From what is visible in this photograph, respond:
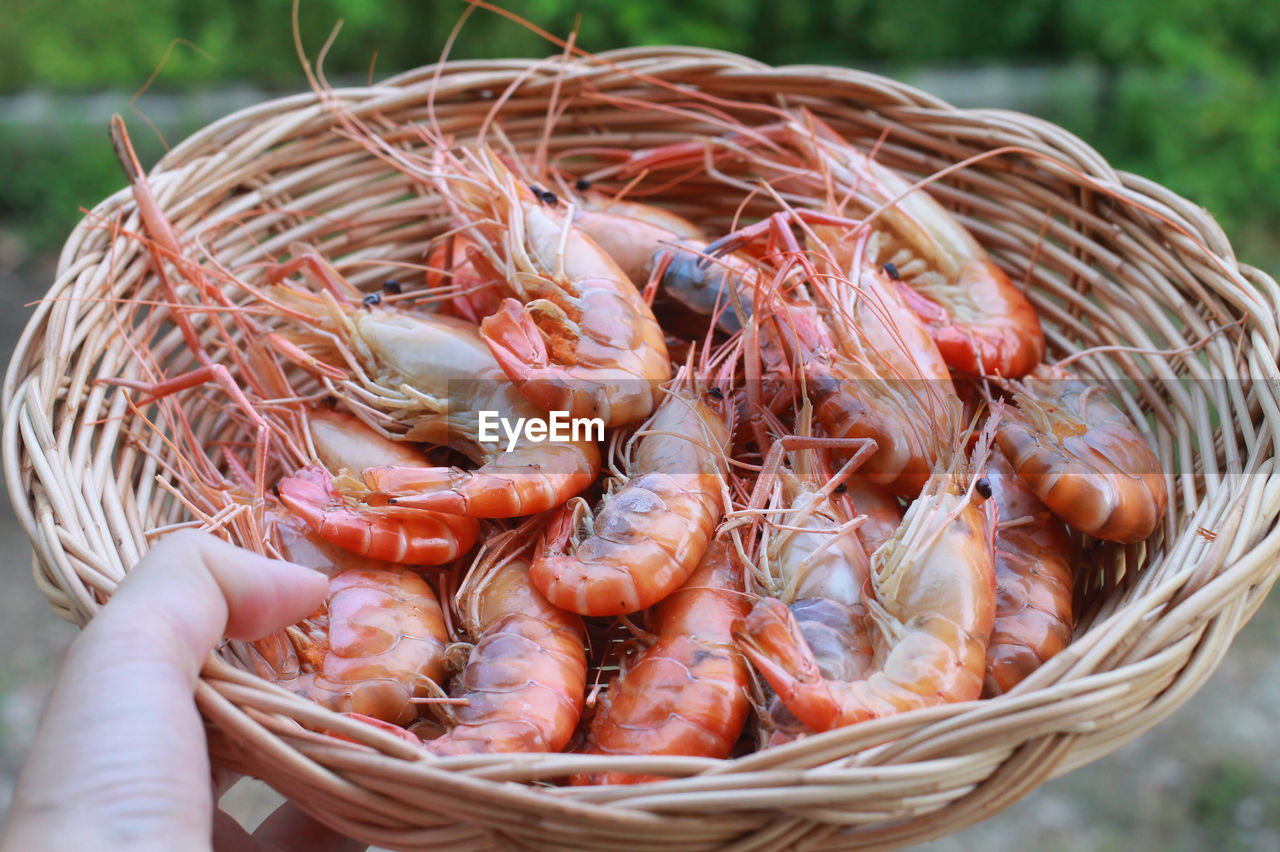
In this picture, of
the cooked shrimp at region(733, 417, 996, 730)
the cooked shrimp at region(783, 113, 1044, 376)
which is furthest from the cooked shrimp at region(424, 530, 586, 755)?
the cooked shrimp at region(783, 113, 1044, 376)

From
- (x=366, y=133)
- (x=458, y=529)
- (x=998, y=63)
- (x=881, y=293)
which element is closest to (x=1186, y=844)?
(x=881, y=293)

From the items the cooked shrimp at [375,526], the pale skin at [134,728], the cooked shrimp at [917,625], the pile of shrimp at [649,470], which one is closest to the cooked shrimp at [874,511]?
the pile of shrimp at [649,470]

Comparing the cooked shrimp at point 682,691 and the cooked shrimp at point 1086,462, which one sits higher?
the cooked shrimp at point 1086,462

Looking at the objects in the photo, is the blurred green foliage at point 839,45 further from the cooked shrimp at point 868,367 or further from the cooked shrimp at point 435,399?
the cooked shrimp at point 868,367

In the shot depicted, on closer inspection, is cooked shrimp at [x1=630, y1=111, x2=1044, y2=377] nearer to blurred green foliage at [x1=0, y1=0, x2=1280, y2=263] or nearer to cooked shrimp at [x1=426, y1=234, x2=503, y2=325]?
cooked shrimp at [x1=426, y1=234, x2=503, y2=325]

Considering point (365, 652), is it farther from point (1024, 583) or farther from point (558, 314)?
point (1024, 583)

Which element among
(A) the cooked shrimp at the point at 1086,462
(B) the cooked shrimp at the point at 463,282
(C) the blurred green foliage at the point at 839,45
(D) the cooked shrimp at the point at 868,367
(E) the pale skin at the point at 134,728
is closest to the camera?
(E) the pale skin at the point at 134,728
